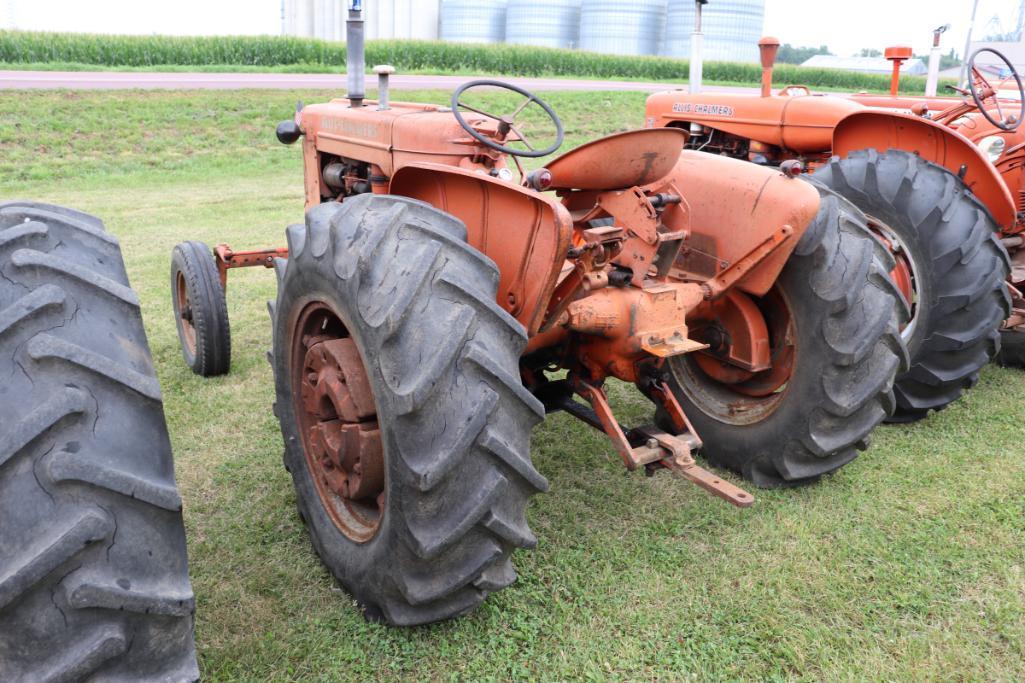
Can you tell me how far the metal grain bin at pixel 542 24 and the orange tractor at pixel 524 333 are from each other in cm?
5180

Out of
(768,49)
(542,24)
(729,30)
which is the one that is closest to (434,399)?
(768,49)

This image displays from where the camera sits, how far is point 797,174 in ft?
9.66

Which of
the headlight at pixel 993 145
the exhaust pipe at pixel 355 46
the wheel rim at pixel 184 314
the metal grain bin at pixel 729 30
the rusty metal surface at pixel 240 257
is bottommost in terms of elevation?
the wheel rim at pixel 184 314

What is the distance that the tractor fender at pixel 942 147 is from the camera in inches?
168

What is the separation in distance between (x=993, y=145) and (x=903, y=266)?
162cm

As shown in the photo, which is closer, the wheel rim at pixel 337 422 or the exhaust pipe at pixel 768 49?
the wheel rim at pixel 337 422

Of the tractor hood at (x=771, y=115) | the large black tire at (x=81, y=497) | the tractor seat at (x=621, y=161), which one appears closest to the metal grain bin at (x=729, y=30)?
the tractor hood at (x=771, y=115)

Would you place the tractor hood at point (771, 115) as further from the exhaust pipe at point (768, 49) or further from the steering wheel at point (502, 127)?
the steering wheel at point (502, 127)

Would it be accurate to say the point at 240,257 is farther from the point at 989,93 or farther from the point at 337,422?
the point at 989,93

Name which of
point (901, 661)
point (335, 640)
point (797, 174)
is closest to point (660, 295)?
point (797, 174)

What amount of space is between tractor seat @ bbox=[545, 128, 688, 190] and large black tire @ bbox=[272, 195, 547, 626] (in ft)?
1.92

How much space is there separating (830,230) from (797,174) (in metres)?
0.25

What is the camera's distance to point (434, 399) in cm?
204

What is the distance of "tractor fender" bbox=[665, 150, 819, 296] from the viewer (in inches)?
113
